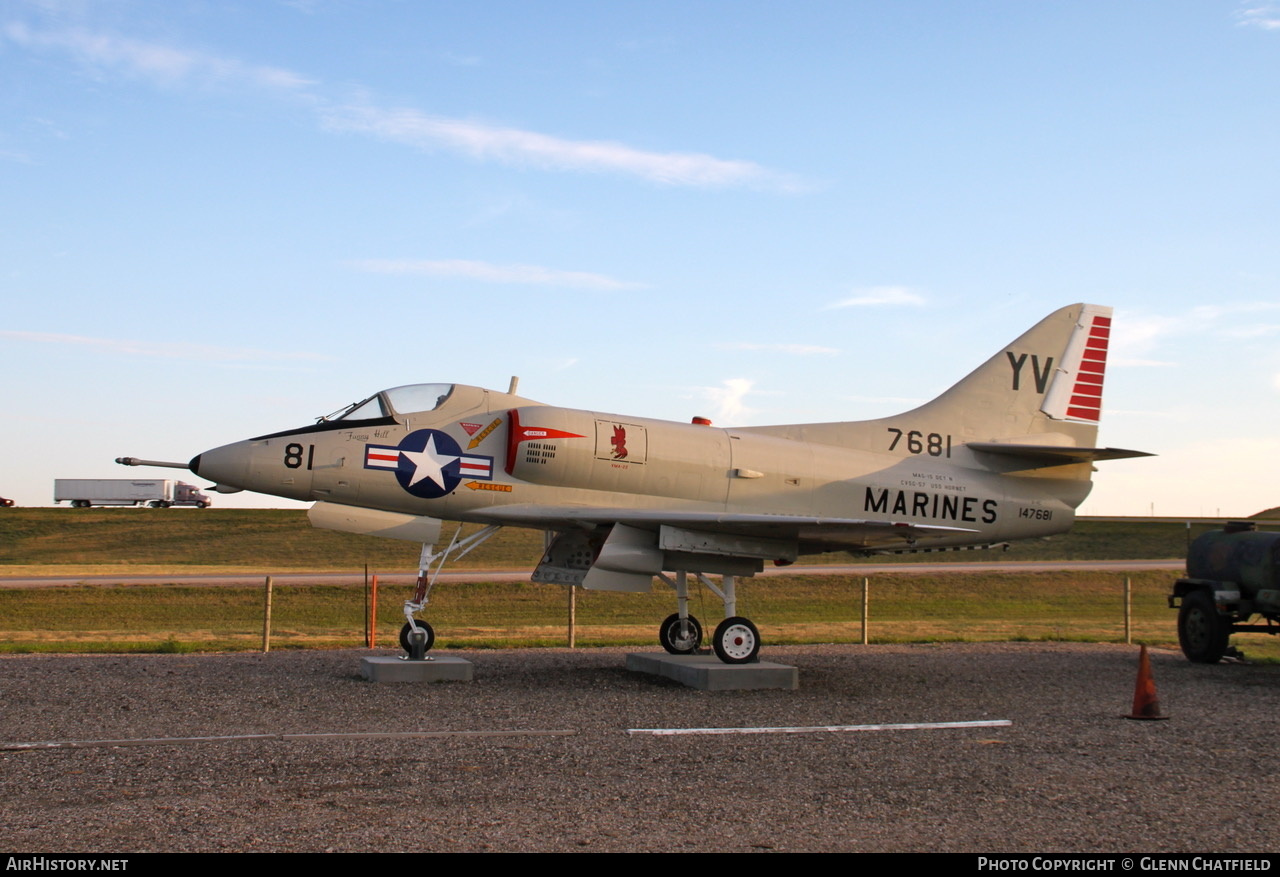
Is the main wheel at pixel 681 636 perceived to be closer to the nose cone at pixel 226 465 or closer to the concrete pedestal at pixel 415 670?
the concrete pedestal at pixel 415 670

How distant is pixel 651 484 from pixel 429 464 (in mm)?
2974

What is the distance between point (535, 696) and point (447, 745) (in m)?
3.34

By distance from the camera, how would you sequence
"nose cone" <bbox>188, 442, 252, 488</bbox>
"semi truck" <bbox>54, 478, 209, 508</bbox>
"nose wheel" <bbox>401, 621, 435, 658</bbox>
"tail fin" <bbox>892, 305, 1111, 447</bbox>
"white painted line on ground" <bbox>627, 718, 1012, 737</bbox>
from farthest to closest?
"semi truck" <bbox>54, 478, 209, 508</bbox> < "tail fin" <bbox>892, 305, 1111, 447</bbox> < "nose wheel" <bbox>401, 621, 435, 658</bbox> < "nose cone" <bbox>188, 442, 252, 488</bbox> < "white painted line on ground" <bbox>627, 718, 1012, 737</bbox>

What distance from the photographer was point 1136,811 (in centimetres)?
688

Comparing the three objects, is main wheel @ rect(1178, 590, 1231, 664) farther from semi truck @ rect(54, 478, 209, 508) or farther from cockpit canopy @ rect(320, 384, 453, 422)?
semi truck @ rect(54, 478, 209, 508)

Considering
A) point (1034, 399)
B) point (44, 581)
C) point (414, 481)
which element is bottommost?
point (44, 581)

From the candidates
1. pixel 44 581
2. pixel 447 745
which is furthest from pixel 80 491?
pixel 447 745

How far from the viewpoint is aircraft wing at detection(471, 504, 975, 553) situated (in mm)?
13695

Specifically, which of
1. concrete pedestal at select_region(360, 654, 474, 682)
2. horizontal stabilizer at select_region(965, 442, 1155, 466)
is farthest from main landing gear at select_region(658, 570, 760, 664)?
horizontal stabilizer at select_region(965, 442, 1155, 466)

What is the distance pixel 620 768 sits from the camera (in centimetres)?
813

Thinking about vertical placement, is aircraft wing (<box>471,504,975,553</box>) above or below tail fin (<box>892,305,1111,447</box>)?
below

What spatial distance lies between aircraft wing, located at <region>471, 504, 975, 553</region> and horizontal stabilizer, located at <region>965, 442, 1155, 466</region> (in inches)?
87.2

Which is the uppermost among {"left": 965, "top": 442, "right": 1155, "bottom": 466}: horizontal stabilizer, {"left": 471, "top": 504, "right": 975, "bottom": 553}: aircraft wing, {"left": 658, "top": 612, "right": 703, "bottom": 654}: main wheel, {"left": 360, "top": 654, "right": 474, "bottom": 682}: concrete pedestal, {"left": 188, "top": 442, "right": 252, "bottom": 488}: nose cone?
{"left": 965, "top": 442, "right": 1155, "bottom": 466}: horizontal stabilizer
